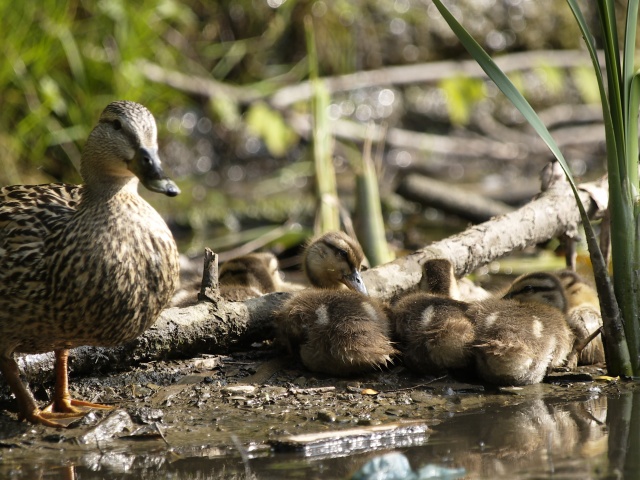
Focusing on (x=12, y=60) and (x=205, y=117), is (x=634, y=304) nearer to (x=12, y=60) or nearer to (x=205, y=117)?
(x=12, y=60)

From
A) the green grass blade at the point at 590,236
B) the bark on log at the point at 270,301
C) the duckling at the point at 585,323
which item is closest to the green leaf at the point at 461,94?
the bark on log at the point at 270,301

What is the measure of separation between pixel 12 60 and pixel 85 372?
4.80 metres

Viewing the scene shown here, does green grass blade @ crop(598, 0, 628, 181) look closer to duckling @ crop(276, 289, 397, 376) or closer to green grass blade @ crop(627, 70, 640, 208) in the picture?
green grass blade @ crop(627, 70, 640, 208)

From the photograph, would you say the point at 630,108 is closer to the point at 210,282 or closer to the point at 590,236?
the point at 590,236

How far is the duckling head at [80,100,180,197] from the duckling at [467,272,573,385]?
55.3 inches

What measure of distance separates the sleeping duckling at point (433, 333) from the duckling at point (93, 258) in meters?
1.02

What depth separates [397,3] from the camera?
1156cm

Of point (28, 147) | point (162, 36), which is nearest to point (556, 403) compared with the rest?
point (28, 147)

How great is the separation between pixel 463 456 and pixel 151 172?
149cm

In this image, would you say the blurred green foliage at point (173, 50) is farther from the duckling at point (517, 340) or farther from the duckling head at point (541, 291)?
the duckling at point (517, 340)

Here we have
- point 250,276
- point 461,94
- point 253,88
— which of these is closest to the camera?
point 250,276

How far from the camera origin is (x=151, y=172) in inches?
142

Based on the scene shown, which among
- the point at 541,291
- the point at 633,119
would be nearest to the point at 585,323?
the point at 541,291

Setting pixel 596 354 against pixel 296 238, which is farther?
pixel 296 238
